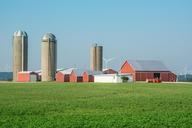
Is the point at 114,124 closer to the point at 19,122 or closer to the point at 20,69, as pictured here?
the point at 19,122

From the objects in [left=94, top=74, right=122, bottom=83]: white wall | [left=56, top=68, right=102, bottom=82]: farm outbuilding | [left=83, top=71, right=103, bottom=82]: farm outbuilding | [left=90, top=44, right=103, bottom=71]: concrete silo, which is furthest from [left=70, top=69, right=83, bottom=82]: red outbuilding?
[left=90, top=44, right=103, bottom=71]: concrete silo

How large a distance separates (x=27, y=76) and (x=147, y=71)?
31.7 m

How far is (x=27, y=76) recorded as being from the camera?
112625mm

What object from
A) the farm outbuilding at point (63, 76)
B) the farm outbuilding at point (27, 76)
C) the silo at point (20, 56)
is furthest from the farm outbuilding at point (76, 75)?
the silo at point (20, 56)

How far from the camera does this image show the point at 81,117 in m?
20.4

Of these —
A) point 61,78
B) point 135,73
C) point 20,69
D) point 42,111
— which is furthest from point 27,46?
point 42,111

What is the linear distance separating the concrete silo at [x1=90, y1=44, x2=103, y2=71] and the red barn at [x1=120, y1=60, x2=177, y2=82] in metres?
28.0

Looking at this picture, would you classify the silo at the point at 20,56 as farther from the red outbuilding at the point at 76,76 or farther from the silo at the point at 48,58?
the red outbuilding at the point at 76,76

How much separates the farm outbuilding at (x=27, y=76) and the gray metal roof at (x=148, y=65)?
90.6 feet

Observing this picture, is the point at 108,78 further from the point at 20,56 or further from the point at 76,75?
the point at 20,56

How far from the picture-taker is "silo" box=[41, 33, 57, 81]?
112 m

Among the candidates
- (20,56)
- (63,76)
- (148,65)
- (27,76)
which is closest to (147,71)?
(148,65)

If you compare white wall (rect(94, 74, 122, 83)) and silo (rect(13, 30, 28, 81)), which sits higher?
silo (rect(13, 30, 28, 81))

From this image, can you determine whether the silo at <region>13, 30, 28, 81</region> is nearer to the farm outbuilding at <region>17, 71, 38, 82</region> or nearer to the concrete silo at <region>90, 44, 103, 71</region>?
the farm outbuilding at <region>17, 71, 38, 82</region>
